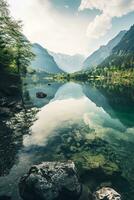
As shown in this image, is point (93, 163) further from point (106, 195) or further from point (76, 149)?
point (106, 195)

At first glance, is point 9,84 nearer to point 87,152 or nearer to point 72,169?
point 87,152

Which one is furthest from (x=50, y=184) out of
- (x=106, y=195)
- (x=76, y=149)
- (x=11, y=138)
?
(x=11, y=138)

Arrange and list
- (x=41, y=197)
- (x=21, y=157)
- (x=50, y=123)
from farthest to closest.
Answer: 1. (x=50, y=123)
2. (x=21, y=157)
3. (x=41, y=197)

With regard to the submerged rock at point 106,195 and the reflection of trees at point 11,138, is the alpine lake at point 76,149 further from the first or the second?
the submerged rock at point 106,195

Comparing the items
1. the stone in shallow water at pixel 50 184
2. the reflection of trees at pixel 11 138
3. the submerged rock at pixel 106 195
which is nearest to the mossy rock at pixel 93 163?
the submerged rock at pixel 106 195

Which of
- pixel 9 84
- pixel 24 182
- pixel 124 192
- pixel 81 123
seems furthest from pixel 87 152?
pixel 9 84

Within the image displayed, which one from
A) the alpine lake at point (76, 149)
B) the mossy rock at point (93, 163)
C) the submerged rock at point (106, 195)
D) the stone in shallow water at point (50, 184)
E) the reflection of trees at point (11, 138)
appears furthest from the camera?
the reflection of trees at point (11, 138)

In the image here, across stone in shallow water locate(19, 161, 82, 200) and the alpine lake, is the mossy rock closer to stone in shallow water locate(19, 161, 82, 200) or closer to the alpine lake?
the alpine lake
